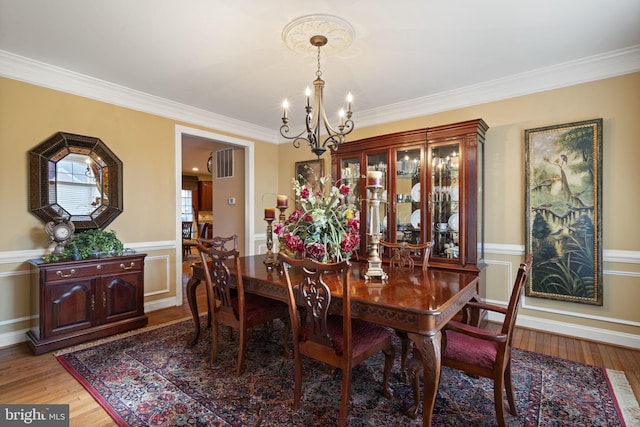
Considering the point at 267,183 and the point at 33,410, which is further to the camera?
the point at 267,183

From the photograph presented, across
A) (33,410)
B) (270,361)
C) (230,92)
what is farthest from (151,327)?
(230,92)

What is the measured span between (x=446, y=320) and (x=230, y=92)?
3240 millimetres

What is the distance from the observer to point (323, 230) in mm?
2258

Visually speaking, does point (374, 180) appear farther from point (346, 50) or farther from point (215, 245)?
point (215, 245)

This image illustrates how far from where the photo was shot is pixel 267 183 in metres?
5.29

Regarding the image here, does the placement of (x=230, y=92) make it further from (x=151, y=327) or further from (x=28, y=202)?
(x=151, y=327)

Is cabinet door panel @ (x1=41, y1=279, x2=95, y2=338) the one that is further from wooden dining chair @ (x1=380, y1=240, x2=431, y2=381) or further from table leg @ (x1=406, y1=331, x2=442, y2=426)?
table leg @ (x1=406, y1=331, x2=442, y2=426)

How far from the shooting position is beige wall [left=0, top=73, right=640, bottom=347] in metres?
2.80

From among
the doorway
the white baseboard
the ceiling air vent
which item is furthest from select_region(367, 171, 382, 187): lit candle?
the ceiling air vent

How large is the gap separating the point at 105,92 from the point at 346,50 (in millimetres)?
2666

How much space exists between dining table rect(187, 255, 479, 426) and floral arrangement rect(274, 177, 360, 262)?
0.20 metres

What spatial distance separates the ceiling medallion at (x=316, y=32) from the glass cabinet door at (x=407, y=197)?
1500 millimetres

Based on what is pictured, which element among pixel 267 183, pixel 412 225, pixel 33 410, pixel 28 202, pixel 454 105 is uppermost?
Answer: pixel 454 105

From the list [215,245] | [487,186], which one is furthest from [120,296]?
[487,186]
